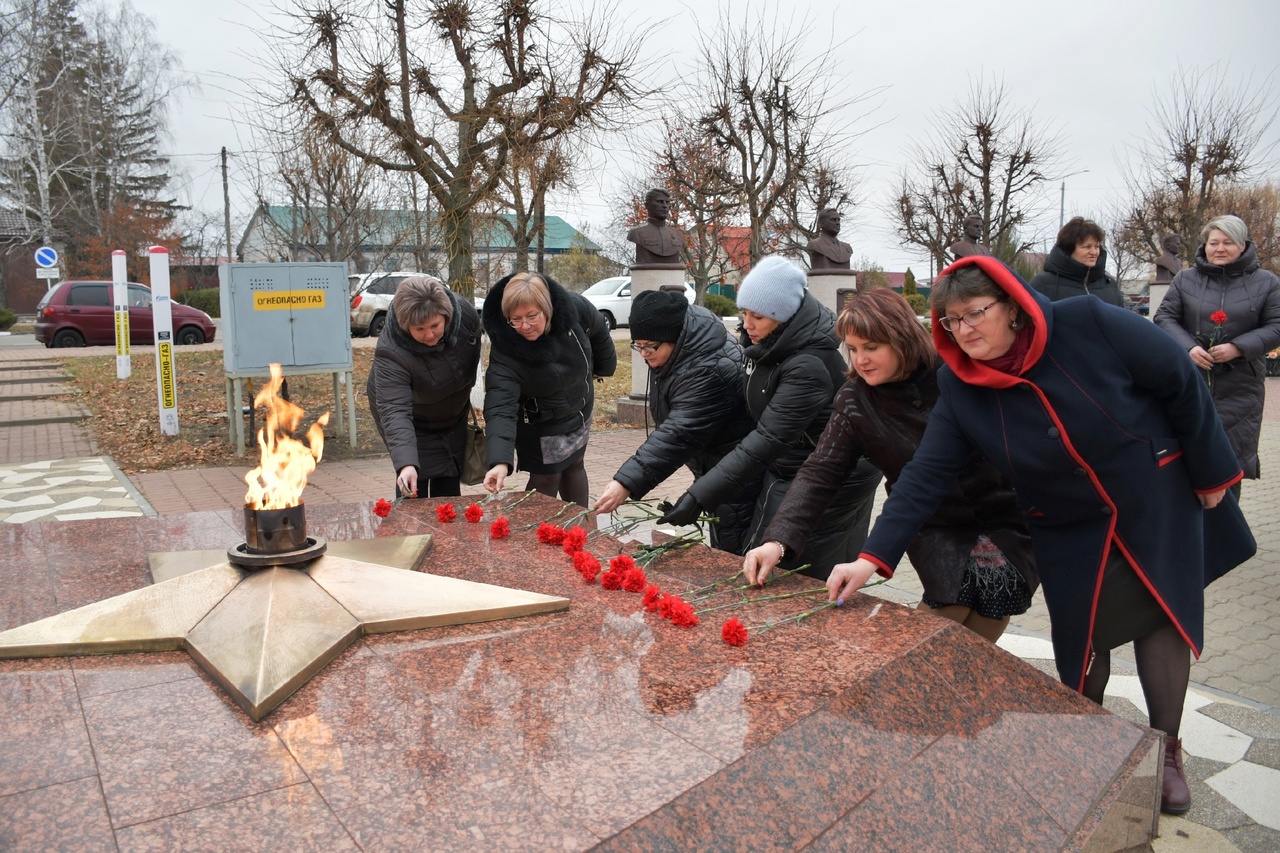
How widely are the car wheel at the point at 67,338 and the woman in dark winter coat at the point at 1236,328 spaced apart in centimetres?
1957

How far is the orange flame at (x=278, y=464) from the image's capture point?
2.72m

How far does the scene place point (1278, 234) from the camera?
1346 inches

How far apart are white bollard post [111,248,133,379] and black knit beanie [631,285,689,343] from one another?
1022 cm

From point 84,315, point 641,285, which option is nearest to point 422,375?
point 641,285

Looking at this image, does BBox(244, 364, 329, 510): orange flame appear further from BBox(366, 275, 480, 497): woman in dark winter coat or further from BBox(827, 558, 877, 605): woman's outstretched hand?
BBox(827, 558, 877, 605): woman's outstretched hand

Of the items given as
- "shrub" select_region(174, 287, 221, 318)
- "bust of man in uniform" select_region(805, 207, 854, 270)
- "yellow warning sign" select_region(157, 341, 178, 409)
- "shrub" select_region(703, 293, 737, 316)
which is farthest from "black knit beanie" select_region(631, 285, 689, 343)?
"shrub" select_region(174, 287, 221, 318)

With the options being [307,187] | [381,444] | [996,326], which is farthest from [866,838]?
[307,187]

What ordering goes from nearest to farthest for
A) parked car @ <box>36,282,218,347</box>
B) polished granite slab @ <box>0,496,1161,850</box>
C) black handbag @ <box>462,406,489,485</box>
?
polished granite slab @ <box>0,496,1161,850</box> → black handbag @ <box>462,406,489,485</box> → parked car @ <box>36,282,218,347</box>

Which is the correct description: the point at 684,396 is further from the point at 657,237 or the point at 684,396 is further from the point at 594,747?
the point at 657,237

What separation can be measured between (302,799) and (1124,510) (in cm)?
187

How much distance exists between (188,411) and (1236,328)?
33.0 feet

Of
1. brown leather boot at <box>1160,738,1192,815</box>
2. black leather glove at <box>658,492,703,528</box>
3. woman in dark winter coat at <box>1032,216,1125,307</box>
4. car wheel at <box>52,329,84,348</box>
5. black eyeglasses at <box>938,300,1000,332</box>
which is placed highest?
woman in dark winter coat at <box>1032,216,1125,307</box>

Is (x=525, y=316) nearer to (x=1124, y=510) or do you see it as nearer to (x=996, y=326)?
(x=996, y=326)

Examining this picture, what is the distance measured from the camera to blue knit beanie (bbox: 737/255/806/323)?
3.02 m
